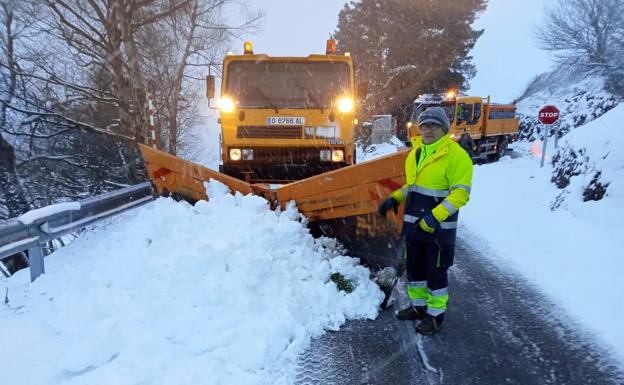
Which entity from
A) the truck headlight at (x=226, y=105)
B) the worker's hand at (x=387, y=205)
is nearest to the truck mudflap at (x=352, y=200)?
the worker's hand at (x=387, y=205)

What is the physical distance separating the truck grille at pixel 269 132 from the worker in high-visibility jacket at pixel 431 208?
116 inches

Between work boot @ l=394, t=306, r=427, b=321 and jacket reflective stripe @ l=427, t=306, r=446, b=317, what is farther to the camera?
work boot @ l=394, t=306, r=427, b=321

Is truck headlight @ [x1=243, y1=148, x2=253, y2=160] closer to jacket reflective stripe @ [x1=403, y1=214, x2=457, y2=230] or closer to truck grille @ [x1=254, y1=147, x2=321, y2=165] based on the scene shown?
truck grille @ [x1=254, y1=147, x2=321, y2=165]

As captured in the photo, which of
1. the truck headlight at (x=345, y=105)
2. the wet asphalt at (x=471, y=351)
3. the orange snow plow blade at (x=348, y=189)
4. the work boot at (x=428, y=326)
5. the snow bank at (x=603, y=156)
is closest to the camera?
the wet asphalt at (x=471, y=351)

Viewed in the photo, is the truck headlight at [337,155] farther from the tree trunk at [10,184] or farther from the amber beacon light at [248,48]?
the tree trunk at [10,184]

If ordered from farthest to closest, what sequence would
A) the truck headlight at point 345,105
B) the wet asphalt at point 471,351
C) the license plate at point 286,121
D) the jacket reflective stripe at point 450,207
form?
the truck headlight at point 345,105, the license plate at point 286,121, the jacket reflective stripe at point 450,207, the wet asphalt at point 471,351

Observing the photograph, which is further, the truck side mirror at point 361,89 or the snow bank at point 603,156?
the truck side mirror at point 361,89

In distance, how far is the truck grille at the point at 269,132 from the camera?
628cm

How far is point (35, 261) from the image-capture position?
3.87m

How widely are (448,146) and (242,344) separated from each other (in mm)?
2042

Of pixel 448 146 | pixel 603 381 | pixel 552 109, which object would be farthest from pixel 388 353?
pixel 552 109

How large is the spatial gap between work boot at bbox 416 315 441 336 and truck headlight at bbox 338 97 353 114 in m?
3.72

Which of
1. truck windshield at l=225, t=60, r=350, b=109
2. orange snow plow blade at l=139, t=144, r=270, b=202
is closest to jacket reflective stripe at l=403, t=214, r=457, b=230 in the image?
orange snow plow blade at l=139, t=144, r=270, b=202

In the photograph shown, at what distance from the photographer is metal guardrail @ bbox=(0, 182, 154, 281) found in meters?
3.62
